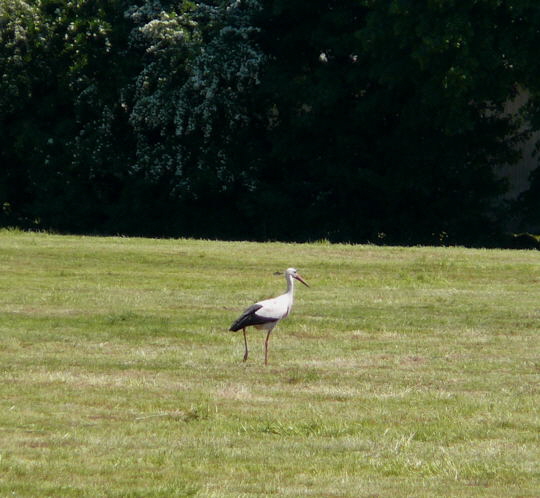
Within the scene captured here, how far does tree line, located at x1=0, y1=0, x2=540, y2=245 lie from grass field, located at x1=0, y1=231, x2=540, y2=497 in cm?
1293

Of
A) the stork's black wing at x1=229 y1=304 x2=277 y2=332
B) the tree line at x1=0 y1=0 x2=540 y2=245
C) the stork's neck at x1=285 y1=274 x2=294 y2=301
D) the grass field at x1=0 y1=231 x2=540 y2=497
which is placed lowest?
the grass field at x1=0 y1=231 x2=540 y2=497

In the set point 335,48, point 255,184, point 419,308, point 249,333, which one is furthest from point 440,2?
point 249,333

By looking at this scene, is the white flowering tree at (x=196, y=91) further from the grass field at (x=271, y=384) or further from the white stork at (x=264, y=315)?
the white stork at (x=264, y=315)

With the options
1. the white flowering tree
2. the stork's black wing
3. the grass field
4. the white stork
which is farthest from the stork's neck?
the white flowering tree

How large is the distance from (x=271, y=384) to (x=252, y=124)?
28.0 m

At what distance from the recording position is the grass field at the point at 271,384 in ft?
30.1

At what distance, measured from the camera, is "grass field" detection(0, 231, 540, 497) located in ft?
30.1

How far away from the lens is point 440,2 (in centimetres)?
3319

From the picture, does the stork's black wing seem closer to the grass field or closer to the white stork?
the white stork

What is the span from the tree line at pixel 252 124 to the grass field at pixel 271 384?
12.9 metres

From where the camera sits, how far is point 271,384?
13.2 metres

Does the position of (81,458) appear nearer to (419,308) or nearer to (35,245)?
(419,308)

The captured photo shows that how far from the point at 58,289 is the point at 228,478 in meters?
13.7

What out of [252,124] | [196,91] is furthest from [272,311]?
[252,124]
